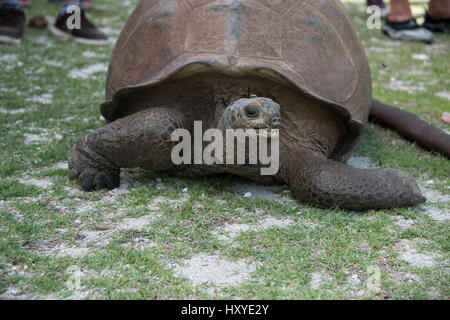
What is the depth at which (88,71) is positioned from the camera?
593cm

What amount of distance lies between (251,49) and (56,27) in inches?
207

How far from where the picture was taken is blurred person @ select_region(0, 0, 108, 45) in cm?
652

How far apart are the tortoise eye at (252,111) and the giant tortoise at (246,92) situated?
6.3 inches

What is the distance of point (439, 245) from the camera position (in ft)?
8.20

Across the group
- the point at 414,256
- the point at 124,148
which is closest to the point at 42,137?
the point at 124,148

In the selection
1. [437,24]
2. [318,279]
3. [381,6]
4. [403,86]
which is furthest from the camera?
[381,6]

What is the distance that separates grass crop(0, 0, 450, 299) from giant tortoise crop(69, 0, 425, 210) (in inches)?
6.2

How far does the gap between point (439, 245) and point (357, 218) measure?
445 millimetres

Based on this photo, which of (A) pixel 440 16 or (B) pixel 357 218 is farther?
(A) pixel 440 16

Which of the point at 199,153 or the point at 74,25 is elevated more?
the point at 74,25

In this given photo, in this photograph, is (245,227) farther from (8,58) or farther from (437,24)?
(437,24)

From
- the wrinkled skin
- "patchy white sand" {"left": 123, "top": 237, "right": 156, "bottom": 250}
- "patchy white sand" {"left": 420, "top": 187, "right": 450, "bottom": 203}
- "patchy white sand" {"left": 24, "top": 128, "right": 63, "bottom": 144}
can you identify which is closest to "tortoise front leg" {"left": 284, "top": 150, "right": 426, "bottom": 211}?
the wrinkled skin
